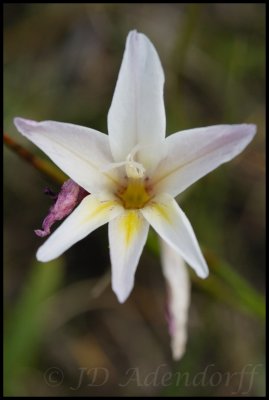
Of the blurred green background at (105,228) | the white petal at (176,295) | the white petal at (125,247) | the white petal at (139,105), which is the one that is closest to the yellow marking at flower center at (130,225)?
the white petal at (125,247)

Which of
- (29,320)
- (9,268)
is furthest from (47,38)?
(29,320)

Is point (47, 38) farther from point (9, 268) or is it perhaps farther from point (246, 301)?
point (246, 301)

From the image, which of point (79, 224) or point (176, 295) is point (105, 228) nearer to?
point (176, 295)

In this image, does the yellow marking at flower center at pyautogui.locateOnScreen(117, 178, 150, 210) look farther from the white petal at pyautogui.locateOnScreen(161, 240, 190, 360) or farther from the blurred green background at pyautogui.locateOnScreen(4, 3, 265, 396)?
the blurred green background at pyautogui.locateOnScreen(4, 3, 265, 396)

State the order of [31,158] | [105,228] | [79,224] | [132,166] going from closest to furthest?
[79,224], [132,166], [31,158], [105,228]

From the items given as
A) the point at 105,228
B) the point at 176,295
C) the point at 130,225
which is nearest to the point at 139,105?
the point at 130,225

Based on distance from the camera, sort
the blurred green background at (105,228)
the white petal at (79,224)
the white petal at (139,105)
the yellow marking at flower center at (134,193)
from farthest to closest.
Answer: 1. the blurred green background at (105,228)
2. the yellow marking at flower center at (134,193)
3. the white petal at (139,105)
4. the white petal at (79,224)

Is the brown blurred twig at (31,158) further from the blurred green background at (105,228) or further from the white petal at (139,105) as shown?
the blurred green background at (105,228)
